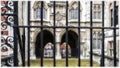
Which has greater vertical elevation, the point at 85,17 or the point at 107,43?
the point at 85,17

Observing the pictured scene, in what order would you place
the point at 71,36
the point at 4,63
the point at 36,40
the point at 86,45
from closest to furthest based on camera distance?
the point at 4,63, the point at 86,45, the point at 36,40, the point at 71,36

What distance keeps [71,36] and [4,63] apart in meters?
16.8

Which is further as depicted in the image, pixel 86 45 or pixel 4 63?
pixel 86 45

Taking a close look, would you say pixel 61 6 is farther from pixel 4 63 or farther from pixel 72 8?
pixel 4 63

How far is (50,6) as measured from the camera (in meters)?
17.2

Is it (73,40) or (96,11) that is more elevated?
(96,11)

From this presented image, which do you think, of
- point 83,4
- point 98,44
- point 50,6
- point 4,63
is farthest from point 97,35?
point 4,63

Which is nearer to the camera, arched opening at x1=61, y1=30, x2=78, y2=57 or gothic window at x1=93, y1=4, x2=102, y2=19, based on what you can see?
gothic window at x1=93, y1=4, x2=102, y2=19

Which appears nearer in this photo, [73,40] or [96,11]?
[96,11]

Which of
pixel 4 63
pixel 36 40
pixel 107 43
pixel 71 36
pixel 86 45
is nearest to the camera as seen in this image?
pixel 4 63

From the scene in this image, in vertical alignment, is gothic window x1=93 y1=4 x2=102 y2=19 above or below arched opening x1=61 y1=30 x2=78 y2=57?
above

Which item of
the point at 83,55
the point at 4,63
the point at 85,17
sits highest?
the point at 85,17

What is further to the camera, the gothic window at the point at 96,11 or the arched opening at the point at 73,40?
the arched opening at the point at 73,40

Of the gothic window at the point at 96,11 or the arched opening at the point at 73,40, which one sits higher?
the gothic window at the point at 96,11
